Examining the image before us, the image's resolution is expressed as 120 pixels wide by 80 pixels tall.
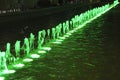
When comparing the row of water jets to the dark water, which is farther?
the row of water jets

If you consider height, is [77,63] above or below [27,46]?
below

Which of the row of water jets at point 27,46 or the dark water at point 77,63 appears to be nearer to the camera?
the dark water at point 77,63

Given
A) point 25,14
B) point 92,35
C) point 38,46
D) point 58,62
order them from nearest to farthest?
1. point 58,62
2. point 38,46
3. point 92,35
4. point 25,14

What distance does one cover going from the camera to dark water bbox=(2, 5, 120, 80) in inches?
A: 401

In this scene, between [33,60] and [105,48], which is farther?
[105,48]

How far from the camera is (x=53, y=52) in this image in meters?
14.1

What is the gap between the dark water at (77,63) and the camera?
33.4ft

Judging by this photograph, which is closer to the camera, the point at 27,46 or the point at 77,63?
the point at 77,63

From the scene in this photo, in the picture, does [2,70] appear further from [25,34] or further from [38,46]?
[25,34]

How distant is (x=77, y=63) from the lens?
39.3 ft

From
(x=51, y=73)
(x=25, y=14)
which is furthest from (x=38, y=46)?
(x=25, y=14)

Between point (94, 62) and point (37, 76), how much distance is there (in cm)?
285

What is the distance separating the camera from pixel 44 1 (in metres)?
48.2

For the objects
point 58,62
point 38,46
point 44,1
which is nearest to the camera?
point 58,62
